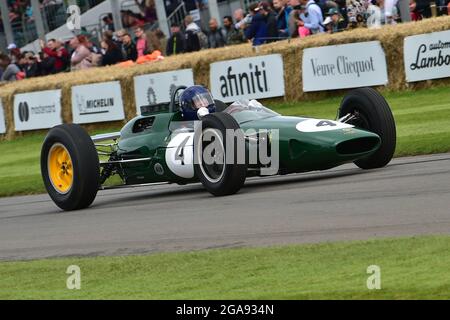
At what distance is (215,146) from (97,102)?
13606mm

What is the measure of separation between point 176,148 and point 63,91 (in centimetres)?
1351

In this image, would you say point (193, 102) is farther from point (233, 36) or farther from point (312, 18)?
point (233, 36)

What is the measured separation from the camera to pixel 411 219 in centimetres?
866

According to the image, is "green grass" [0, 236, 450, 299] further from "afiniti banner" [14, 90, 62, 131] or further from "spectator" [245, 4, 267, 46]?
"afiniti banner" [14, 90, 62, 131]

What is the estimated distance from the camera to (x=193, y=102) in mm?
12812

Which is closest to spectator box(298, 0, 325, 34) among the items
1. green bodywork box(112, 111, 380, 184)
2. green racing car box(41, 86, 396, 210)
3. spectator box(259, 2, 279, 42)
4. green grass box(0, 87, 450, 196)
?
spectator box(259, 2, 279, 42)

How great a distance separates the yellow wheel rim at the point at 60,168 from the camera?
1302cm

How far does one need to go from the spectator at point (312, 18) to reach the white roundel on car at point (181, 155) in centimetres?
998

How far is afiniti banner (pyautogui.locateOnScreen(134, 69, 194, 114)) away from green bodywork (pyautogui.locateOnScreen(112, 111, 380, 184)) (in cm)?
967

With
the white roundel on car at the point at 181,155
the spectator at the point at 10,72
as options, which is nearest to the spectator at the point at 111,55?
the spectator at the point at 10,72

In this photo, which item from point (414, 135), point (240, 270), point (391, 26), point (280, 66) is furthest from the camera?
point (280, 66)

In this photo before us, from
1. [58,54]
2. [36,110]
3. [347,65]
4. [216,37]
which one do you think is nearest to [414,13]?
[347,65]
